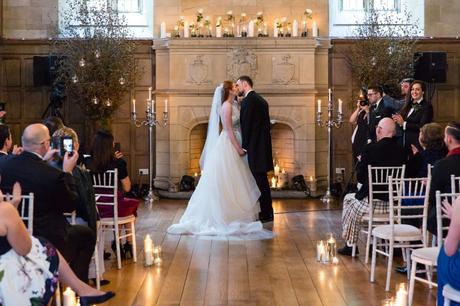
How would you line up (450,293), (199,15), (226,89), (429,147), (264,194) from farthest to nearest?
(199,15) → (264,194) → (226,89) → (429,147) → (450,293)

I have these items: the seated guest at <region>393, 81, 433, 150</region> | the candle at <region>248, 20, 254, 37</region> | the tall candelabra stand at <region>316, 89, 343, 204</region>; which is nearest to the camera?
the seated guest at <region>393, 81, 433, 150</region>

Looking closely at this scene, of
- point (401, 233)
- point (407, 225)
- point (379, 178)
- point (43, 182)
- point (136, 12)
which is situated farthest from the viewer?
point (136, 12)

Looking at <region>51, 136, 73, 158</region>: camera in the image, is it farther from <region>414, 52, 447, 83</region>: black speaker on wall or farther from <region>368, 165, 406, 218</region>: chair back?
<region>414, 52, 447, 83</region>: black speaker on wall

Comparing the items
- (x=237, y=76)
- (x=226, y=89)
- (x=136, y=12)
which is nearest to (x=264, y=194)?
(x=226, y=89)

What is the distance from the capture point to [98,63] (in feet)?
40.0

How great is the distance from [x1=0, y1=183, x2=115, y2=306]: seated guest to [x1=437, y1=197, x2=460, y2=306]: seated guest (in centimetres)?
221

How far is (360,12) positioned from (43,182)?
31.3ft

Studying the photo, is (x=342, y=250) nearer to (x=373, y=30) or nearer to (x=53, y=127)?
(x=53, y=127)

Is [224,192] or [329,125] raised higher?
[329,125]

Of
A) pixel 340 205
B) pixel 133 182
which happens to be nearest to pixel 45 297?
pixel 340 205

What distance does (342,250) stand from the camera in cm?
800

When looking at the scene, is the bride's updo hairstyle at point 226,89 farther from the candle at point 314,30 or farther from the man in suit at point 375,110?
the candle at point 314,30

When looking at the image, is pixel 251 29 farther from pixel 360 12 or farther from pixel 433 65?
pixel 433 65

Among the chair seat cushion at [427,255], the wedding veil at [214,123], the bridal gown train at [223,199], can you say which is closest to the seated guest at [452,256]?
the chair seat cushion at [427,255]
